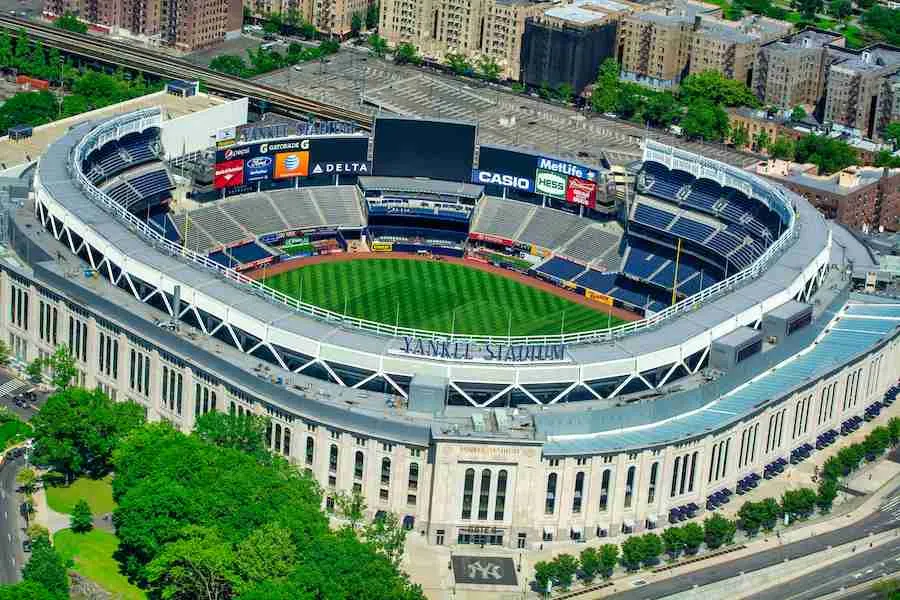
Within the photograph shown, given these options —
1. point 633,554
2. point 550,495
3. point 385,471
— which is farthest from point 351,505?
point 633,554

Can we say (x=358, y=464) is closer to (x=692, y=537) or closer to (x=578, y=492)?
(x=578, y=492)

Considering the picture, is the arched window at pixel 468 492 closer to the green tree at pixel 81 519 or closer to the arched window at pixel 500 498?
the arched window at pixel 500 498

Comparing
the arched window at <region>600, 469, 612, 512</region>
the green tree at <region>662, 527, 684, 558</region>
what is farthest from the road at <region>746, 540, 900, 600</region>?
the arched window at <region>600, 469, 612, 512</region>

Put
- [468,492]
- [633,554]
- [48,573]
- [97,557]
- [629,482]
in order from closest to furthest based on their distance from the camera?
1. [48,573]
2. [97,557]
3. [633,554]
4. [468,492]
5. [629,482]

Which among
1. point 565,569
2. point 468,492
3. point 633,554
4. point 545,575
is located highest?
point 468,492

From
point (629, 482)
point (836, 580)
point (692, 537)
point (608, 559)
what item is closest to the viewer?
point (608, 559)

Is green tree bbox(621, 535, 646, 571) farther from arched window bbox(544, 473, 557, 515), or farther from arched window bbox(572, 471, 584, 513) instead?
arched window bbox(544, 473, 557, 515)
